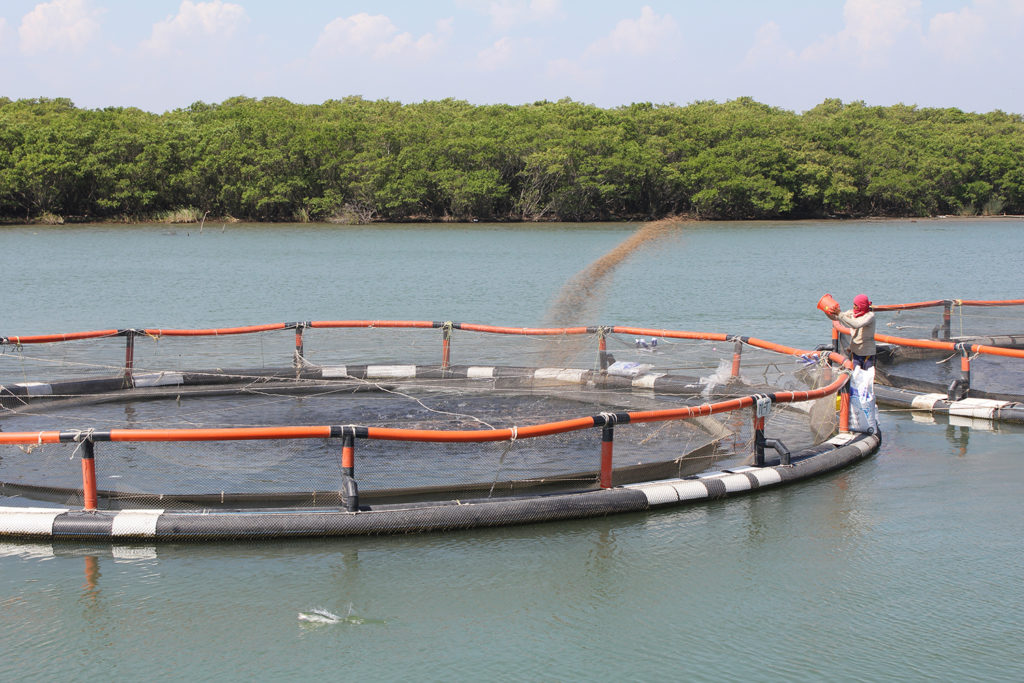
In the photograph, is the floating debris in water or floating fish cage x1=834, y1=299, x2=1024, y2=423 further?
floating fish cage x1=834, y1=299, x2=1024, y2=423

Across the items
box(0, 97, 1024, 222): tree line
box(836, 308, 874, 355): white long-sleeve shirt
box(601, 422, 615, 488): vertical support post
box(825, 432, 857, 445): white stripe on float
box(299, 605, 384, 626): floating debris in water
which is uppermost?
box(0, 97, 1024, 222): tree line

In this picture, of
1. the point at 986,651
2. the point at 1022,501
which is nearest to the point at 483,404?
the point at 1022,501

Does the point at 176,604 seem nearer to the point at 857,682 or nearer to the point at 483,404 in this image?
the point at 857,682

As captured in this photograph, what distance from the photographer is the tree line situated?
82.2 m

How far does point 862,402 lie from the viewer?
40.0 feet

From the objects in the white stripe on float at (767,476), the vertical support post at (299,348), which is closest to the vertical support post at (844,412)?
the white stripe on float at (767,476)

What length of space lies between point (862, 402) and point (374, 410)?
630cm

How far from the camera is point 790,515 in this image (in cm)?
1013

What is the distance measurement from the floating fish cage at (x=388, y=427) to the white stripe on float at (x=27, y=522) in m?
0.02

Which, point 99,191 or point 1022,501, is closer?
point 1022,501

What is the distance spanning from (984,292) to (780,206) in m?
46.4

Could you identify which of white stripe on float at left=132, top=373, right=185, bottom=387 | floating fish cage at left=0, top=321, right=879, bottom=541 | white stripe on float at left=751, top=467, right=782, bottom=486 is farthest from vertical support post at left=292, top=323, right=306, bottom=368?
white stripe on float at left=751, top=467, right=782, bottom=486

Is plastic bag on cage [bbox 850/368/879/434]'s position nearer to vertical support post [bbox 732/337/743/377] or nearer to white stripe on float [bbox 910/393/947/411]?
vertical support post [bbox 732/337/743/377]

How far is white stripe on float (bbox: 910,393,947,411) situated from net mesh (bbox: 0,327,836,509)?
6.84ft
